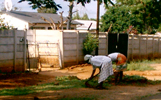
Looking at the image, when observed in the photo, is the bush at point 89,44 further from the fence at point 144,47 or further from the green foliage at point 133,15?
the green foliage at point 133,15

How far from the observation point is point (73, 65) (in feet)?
55.2

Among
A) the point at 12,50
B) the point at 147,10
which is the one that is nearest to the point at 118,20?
the point at 147,10

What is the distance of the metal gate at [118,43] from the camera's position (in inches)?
747

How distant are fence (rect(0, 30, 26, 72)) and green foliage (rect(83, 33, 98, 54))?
170 inches

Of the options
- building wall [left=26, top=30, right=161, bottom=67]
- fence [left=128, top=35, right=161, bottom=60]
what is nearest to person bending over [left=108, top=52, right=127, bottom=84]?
building wall [left=26, top=30, right=161, bottom=67]

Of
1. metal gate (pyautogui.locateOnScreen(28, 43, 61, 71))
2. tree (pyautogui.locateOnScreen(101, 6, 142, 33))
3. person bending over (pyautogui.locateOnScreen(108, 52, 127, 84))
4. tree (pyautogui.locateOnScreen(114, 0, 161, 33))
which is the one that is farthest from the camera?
tree (pyautogui.locateOnScreen(114, 0, 161, 33))

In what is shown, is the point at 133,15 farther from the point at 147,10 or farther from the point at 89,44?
the point at 89,44

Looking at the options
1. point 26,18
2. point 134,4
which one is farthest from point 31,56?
point 134,4

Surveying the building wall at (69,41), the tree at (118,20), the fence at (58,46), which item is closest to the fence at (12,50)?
the fence at (58,46)

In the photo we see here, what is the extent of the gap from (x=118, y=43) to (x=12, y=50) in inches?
334

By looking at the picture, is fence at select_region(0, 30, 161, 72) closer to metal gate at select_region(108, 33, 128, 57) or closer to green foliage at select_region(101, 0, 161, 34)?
metal gate at select_region(108, 33, 128, 57)

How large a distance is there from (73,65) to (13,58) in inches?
169

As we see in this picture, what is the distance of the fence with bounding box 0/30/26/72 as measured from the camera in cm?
1320

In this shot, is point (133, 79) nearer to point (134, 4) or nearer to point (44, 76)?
point (44, 76)
